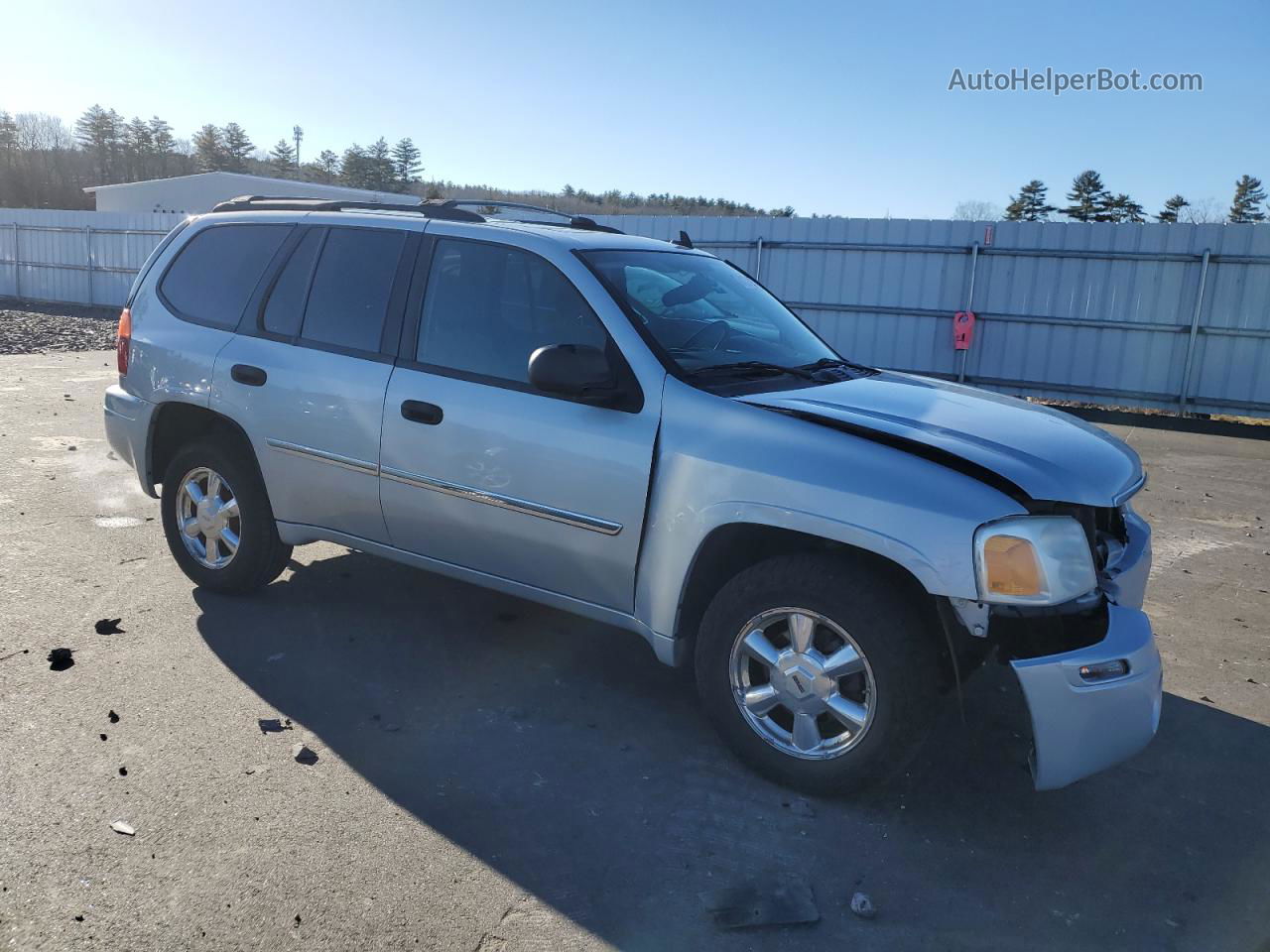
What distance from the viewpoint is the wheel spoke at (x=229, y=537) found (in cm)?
491

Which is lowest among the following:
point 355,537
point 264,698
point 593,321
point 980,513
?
point 264,698

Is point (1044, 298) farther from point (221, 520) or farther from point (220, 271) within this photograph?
point (221, 520)

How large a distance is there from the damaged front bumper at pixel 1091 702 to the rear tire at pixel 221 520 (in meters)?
3.52

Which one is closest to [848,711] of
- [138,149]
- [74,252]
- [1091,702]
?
[1091,702]

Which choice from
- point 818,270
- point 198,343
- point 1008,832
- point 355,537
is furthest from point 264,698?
point 818,270

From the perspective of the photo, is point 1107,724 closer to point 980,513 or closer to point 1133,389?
point 980,513

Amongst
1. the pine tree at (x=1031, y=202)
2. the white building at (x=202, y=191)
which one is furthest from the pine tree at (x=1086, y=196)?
the white building at (x=202, y=191)

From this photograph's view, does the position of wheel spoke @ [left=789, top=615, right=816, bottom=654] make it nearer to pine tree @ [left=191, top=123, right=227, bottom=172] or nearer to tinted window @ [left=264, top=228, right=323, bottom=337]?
tinted window @ [left=264, top=228, right=323, bottom=337]

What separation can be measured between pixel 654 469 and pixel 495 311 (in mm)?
1069

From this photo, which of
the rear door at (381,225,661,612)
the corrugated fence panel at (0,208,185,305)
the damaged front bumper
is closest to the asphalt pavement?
the damaged front bumper

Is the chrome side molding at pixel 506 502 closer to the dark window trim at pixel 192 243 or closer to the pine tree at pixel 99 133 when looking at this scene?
the dark window trim at pixel 192 243

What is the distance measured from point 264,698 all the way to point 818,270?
1310 centimetres

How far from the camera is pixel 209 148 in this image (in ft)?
307

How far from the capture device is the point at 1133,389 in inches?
550
